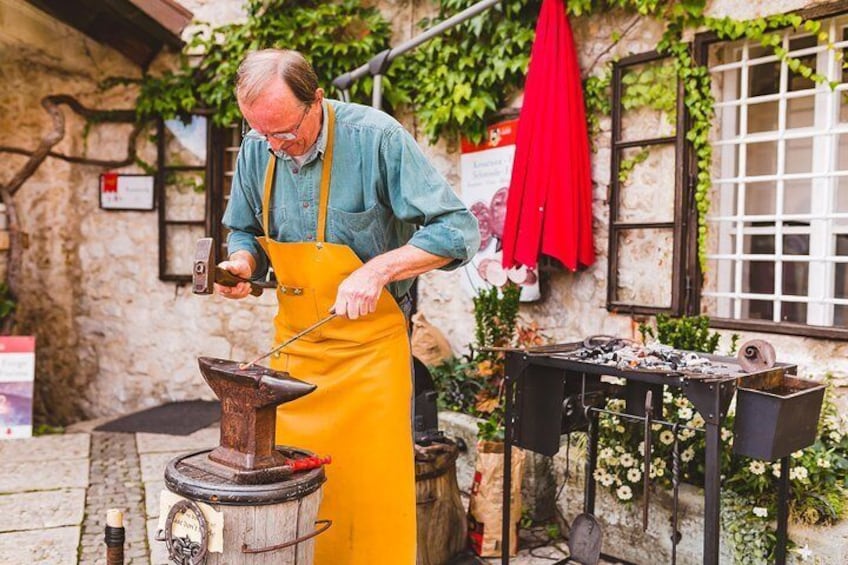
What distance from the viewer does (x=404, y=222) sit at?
2.46m

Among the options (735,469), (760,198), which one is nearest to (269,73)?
(735,469)

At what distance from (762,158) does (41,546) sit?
443cm

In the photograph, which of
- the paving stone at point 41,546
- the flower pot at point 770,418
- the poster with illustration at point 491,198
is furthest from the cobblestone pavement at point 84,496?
the poster with illustration at point 491,198

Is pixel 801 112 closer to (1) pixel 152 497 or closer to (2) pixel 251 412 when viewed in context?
(2) pixel 251 412

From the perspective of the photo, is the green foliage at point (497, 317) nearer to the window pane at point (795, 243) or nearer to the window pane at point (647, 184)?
the window pane at point (647, 184)

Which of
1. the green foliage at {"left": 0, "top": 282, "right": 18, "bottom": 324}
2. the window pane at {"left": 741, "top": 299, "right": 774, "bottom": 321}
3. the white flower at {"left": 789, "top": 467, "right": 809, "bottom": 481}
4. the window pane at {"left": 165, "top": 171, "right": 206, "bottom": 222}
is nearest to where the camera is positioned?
the white flower at {"left": 789, "top": 467, "right": 809, "bottom": 481}

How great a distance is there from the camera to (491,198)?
5.35 m

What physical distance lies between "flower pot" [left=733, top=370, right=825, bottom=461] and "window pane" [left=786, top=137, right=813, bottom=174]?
2.30 m

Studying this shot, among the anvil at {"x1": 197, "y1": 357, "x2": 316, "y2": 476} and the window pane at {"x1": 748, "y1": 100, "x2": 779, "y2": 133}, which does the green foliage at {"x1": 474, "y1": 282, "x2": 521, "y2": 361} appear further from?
the anvil at {"x1": 197, "y1": 357, "x2": 316, "y2": 476}

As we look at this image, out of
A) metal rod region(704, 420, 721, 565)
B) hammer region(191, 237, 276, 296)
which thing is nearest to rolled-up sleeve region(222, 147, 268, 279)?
hammer region(191, 237, 276, 296)

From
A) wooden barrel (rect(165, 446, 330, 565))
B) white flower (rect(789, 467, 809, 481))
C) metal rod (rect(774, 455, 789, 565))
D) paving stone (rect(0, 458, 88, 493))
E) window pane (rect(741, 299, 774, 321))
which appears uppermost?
window pane (rect(741, 299, 774, 321))

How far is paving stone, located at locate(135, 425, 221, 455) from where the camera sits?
5395 mm

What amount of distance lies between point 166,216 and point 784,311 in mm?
4790

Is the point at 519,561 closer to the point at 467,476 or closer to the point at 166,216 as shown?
the point at 467,476
